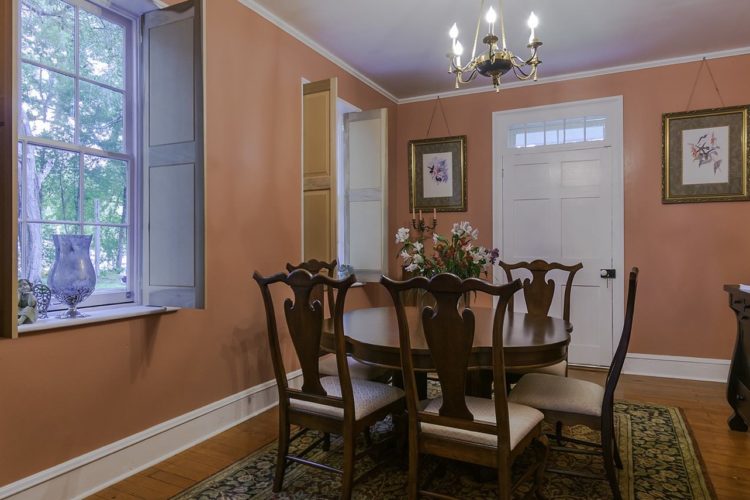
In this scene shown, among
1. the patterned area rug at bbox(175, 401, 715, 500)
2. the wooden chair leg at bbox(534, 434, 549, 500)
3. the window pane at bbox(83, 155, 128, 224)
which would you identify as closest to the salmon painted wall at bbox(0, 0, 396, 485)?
the window pane at bbox(83, 155, 128, 224)

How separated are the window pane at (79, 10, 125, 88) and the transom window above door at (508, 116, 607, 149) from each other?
3403 millimetres

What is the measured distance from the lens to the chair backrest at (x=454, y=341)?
5.50 feet

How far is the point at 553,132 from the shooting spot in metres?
4.52

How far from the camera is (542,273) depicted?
315 centimetres

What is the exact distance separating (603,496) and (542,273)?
4.55 feet

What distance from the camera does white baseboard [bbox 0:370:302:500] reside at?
79.0 inches

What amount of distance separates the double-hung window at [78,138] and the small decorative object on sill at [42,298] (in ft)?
0.31

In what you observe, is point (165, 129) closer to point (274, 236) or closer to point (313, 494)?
point (274, 236)

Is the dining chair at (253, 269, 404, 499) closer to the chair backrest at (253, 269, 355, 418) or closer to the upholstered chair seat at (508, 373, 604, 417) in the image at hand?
the chair backrest at (253, 269, 355, 418)

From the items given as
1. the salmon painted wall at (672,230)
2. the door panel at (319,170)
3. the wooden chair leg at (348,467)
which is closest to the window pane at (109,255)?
the door panel at (319,170)

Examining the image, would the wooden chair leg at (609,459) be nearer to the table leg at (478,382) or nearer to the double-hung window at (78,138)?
the table leg at (478,382)

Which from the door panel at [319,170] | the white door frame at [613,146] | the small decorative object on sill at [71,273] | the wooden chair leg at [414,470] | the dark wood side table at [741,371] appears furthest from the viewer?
the white door frame at [613,146]

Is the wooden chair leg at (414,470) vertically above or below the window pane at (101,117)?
below

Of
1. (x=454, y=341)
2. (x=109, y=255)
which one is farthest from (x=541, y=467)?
(x=109, y=255)
